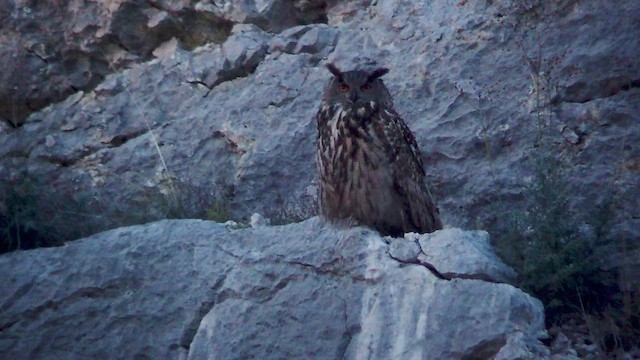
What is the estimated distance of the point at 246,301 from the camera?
5.93 metres

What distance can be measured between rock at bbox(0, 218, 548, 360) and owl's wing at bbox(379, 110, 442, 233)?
1.86 feet

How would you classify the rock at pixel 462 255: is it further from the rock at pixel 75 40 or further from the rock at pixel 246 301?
the rock at pixel 75 40

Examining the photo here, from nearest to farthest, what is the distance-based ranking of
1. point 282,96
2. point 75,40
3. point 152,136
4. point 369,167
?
point 369,167 < point 282,96 < point 152,136 < point 75,40

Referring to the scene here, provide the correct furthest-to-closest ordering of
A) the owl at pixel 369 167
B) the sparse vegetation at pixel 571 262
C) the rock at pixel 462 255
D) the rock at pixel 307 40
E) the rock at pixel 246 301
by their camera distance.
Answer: the rock at pixel 307 40 → the owl at pixel 369 167 → the sparse vegetation at pixel 571 262 → the rock at pixel 462 255 → the rock at pixel 246 301

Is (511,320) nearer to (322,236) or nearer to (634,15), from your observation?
(322,236)

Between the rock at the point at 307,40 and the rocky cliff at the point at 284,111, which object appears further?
the rock at the point at 307,40

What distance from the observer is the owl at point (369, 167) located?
6.52 m

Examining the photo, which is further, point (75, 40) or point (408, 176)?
point (75, 40)

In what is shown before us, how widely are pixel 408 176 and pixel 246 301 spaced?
1226mm

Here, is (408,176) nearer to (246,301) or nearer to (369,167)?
(369,167)

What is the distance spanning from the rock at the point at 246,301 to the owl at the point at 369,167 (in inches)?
13.3

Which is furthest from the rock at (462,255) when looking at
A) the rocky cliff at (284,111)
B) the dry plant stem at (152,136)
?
the dry plant stem at (152,136)

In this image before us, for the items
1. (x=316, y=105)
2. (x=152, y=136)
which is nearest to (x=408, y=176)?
(x=316, y=105)

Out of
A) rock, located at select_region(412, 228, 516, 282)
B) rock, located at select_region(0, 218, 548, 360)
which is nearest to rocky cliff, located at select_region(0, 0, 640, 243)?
rock, located at select_region(0, 218, 548, 360)
